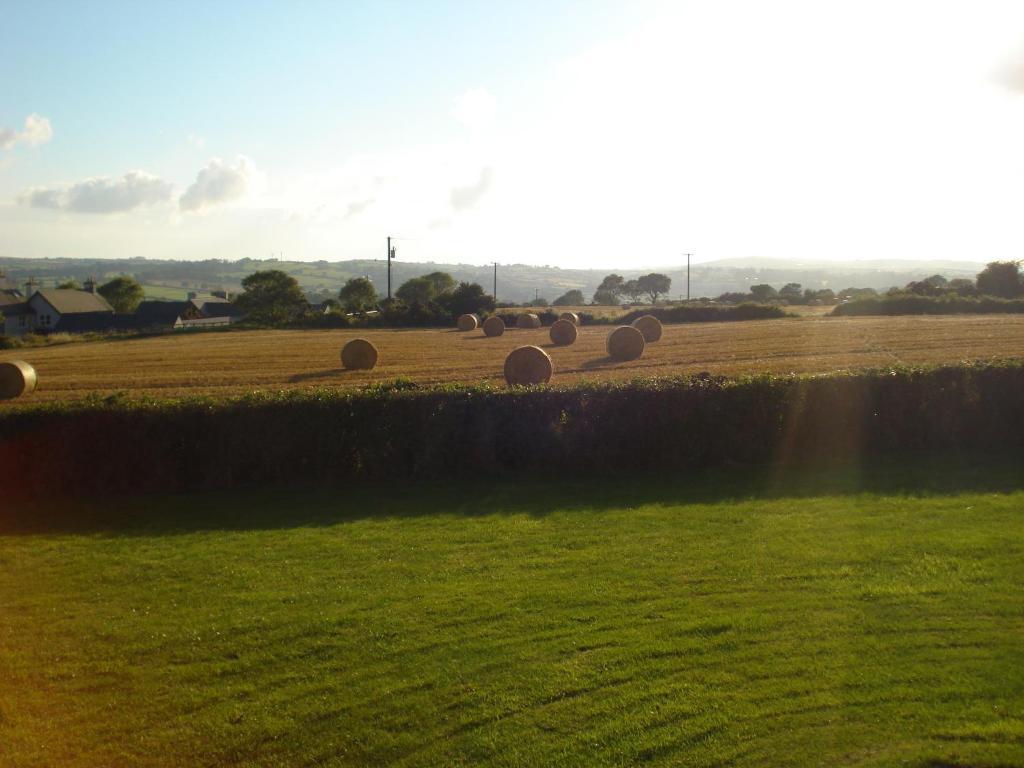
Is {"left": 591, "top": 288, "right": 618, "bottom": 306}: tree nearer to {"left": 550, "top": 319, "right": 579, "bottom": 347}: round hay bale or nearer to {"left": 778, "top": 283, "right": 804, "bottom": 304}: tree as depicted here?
{"left": 778, "top": 283, "right": 804, "bottom": 304}: tree

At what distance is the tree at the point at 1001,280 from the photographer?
225 ft

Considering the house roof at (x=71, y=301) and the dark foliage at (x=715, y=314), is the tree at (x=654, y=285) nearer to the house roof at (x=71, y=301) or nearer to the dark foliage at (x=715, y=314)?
the dark foliage at (x=715, y=314)

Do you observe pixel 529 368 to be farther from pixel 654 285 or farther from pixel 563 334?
pixel 654 285

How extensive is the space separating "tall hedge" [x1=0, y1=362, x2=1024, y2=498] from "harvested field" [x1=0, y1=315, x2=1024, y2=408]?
9.55 metres

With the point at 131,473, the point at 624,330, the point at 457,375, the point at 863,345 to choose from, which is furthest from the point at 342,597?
the point at 863,345

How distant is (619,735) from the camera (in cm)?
589

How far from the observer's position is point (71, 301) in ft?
279

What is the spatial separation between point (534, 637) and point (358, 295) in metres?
95.5

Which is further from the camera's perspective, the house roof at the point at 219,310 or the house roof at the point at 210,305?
the house roof at the point at 219,310

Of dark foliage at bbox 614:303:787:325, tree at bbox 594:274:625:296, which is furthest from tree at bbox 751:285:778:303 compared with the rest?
dark foliage at bbox 614:303:787:325

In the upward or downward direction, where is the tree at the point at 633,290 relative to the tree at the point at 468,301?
upward

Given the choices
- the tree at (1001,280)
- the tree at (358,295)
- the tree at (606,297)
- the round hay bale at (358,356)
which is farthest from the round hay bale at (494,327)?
the tree at (606,297)

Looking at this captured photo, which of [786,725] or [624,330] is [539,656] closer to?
[786,725]

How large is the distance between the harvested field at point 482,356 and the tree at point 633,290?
71.3m
